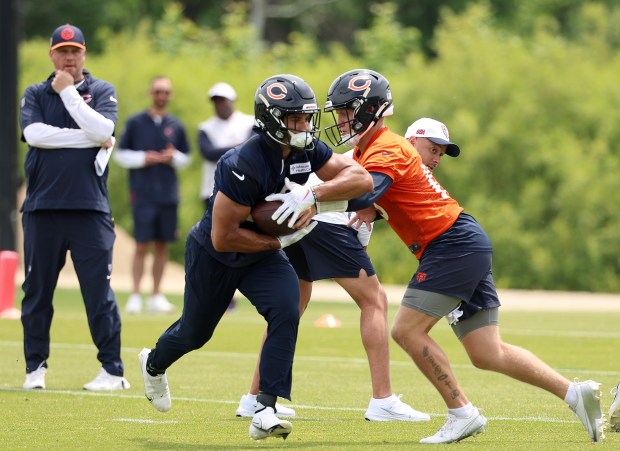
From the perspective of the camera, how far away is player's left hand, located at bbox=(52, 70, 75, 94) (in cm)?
957

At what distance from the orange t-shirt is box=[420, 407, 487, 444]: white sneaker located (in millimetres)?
997

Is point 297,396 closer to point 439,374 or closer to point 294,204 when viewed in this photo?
point 439,374

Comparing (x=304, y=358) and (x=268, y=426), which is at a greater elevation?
(x=268, y=426)

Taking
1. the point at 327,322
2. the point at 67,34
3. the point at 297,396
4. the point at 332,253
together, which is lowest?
the point at 327,322

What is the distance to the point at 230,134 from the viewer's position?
1580cm

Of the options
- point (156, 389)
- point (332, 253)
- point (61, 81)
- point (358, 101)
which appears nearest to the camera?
point (358, 101)

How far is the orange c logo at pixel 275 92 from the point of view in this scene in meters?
7.21

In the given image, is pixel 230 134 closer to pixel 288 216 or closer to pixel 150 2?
pixel 288 216

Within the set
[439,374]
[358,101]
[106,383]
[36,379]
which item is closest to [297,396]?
[106,383]

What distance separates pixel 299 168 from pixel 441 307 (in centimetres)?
108

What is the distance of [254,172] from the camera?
7.18 meters

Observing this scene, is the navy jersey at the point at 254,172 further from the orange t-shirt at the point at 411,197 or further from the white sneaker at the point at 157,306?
the white sneaker at the point at 157,306

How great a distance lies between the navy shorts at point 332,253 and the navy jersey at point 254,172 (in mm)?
1234

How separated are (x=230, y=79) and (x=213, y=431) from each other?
17.3 meters
